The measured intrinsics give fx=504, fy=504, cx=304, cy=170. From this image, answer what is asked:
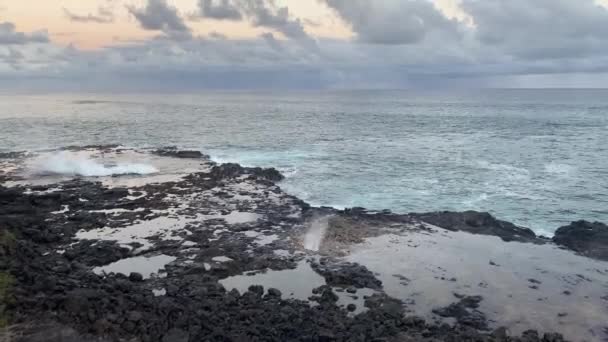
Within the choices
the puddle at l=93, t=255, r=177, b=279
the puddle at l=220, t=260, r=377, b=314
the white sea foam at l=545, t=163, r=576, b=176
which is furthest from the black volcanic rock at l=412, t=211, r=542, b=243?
the white sea foam at l=545, t=163, r=576, b=176

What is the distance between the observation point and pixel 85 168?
5656 centimetres

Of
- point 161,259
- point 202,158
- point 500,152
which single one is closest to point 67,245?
point 161,259

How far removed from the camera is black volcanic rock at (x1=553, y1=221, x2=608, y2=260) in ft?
112

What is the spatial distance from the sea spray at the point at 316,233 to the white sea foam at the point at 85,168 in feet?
85.8

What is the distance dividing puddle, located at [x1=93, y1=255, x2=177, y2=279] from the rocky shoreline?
0.52ft

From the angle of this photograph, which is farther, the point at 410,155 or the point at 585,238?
the point at 410,155

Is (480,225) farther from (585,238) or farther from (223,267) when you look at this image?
(223,267)

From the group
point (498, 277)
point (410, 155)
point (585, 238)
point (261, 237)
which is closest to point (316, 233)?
point (261, 237)

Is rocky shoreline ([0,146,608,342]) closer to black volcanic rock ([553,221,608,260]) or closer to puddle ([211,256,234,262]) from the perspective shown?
black volcanic rock ([553,221,608,260])

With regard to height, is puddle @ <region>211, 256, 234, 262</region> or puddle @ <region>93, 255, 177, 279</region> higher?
puddle @ <region>211, 256, 234, 262</region>

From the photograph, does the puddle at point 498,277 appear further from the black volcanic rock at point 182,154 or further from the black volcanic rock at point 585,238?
the black volcanic rock at point 182,154

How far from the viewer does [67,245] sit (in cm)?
3322

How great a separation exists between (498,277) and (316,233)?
12746 mm

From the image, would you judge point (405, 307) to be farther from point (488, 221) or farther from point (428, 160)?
point (428, 160)
